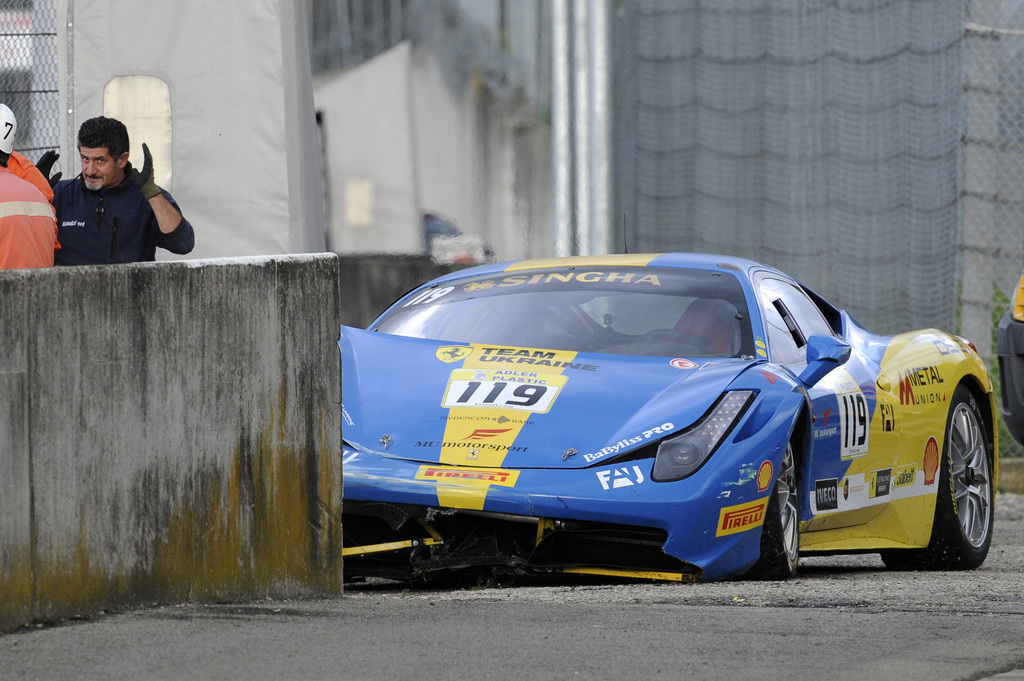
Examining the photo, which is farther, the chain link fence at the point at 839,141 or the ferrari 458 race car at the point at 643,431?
the chain link fence at the point at 839,141

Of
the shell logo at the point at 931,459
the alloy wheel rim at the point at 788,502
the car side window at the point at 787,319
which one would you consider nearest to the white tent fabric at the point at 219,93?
the car side window at the point at 787,319

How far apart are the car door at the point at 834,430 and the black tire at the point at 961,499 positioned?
566 millimetres

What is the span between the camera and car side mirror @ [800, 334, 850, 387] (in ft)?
20.4

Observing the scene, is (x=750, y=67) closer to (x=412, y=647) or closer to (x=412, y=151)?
(x=412, y=151)

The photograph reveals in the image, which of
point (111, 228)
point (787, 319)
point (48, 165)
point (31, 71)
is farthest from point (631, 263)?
point (31, 71)

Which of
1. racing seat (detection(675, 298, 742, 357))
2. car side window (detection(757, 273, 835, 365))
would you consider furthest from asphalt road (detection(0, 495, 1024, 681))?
car side window (detection(757, 273, 835, 365))

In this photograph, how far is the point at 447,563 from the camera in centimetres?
522

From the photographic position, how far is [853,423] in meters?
6.36

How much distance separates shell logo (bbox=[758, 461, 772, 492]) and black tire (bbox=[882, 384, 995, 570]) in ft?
6.18

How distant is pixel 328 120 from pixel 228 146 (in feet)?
11.3

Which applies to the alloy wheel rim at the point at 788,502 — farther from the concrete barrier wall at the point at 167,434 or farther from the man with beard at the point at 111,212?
the man with beard at the point at 111,212

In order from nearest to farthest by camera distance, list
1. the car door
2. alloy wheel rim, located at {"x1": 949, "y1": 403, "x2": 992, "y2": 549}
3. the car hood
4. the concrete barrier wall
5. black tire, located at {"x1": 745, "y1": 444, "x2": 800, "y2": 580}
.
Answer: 1. the concrete barrier wall
2. the car hood
3. black tire, located at {"x1": 745, "y1": 444, "x2": 800, "y2": 580}
4. the car door
5. alloy wheel rim, located at {"x1": 949, "y1": 403, "x2": 992, "y2": 549}

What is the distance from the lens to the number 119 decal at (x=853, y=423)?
6.26 m

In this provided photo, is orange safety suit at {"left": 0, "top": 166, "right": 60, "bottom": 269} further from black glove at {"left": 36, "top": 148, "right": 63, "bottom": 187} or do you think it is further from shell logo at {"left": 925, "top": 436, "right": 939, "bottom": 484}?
shell logo at {"left": 925, "top": 436, "right": 939, "bottom": 484}
